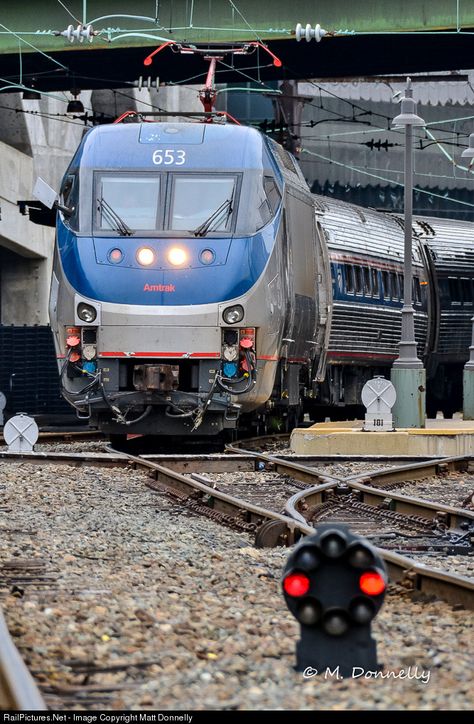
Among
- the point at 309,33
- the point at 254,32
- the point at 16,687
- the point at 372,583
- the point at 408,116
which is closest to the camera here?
the point at 16,687

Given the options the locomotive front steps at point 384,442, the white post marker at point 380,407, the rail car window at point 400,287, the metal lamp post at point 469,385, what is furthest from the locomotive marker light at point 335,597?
Answer: the rail car window at point 400,287

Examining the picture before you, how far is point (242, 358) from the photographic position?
658 inches

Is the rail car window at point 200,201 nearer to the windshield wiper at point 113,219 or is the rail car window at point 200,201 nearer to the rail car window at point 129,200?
the rail car window at point 129,200

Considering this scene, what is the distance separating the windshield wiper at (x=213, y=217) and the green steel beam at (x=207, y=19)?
8.97m

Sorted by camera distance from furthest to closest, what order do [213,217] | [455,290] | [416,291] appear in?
[455,290]
[416,291]
[213,217]

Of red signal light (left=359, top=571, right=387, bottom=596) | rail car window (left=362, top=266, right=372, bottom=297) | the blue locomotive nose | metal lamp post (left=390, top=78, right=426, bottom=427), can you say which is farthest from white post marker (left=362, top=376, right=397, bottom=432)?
red signal light (left=359, top=571, right=387, bottom=596)

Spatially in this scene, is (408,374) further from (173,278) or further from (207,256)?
(173,278)

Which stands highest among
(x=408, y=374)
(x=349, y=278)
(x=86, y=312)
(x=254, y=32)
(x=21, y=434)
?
(x=254, y=32)

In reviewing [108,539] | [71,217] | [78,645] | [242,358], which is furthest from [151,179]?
[78,645]

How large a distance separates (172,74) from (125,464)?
15.0 meters

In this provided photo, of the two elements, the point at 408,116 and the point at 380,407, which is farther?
the point at 408,116

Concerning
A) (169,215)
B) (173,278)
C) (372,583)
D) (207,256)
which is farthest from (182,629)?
(169,215)

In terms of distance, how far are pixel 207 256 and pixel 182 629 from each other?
10564 mm

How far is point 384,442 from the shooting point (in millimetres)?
20062
